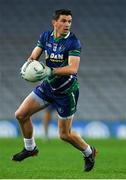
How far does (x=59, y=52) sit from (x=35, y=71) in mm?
446

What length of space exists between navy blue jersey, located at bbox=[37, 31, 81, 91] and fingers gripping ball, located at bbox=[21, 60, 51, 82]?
27cm

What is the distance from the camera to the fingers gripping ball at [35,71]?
361 inches

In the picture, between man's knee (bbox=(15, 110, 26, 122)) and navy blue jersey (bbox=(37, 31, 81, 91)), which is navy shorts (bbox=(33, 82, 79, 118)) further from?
man's knee (bbox=(15, 110, 26, 122))

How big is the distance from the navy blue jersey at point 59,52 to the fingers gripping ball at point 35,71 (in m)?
0.27

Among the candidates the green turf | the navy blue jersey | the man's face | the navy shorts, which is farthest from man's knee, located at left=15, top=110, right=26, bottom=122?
the man's face

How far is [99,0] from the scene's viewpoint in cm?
2595

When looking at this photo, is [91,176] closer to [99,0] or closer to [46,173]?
[46,173]

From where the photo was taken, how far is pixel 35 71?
9.22 metres

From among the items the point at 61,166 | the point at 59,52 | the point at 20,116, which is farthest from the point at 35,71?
the point at 61,166

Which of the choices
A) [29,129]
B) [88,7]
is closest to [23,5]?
[88,7]

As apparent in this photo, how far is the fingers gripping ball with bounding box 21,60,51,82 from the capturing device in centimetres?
918

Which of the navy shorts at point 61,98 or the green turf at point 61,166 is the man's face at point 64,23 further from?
the green turf at point 61,166

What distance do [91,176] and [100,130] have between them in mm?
13713

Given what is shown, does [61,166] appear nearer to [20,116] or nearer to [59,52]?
[20,116]
